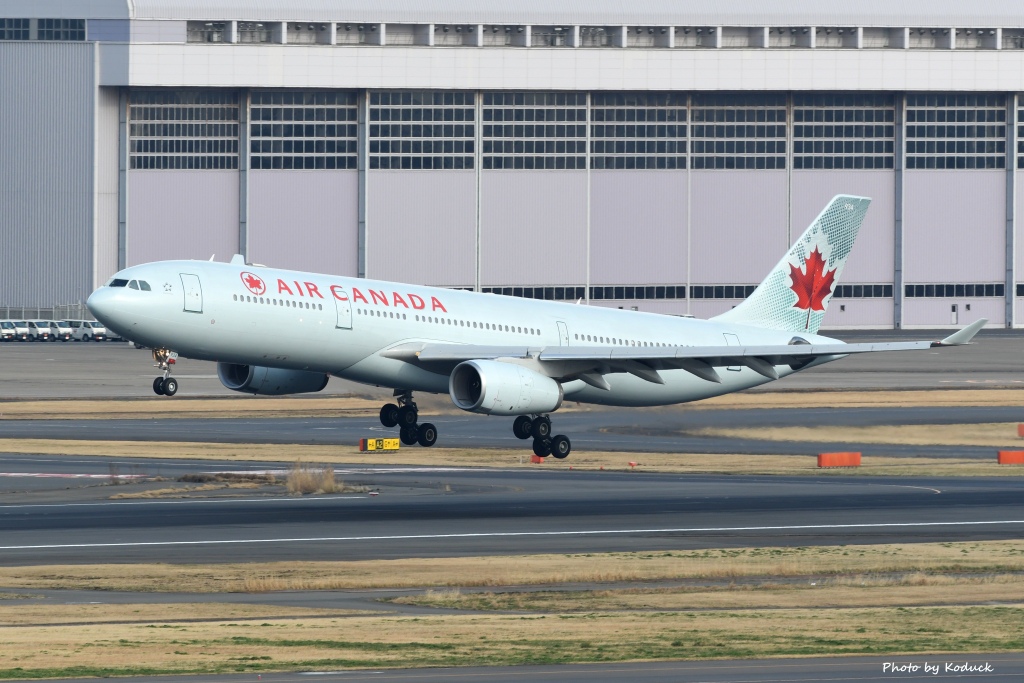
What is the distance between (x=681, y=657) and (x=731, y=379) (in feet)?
135

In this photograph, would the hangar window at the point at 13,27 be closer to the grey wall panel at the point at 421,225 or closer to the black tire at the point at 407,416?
the grey wall panel at the point at 421,225

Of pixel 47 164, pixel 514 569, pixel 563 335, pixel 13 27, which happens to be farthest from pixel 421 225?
pixel 514 569

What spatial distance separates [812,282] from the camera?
237 feet

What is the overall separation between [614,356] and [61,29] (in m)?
84.0

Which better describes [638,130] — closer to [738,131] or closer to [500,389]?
[738,131]

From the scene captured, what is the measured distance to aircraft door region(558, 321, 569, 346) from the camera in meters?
63.0

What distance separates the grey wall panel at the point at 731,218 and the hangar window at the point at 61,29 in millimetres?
53031

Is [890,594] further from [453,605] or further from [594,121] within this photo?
[594,121]

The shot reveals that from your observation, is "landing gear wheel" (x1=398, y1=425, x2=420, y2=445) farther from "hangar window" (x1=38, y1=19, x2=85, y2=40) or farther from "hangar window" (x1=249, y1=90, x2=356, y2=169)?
"hangar window" (x1=38, y1=19, x2=85, y2=40)

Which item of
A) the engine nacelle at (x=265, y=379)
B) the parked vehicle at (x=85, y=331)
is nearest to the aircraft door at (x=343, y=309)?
the engine nacelle at (x=265, y=379)

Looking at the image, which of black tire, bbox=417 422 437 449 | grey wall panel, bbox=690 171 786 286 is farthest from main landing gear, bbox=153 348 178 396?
grey wall panel, bbox=690 171 786 286

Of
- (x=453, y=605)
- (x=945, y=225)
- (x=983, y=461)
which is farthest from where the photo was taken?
(x=945, y=225)

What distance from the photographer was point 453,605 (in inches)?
1353

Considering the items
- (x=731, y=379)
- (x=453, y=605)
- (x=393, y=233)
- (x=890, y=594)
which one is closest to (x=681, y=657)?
(x=453, y=605)
